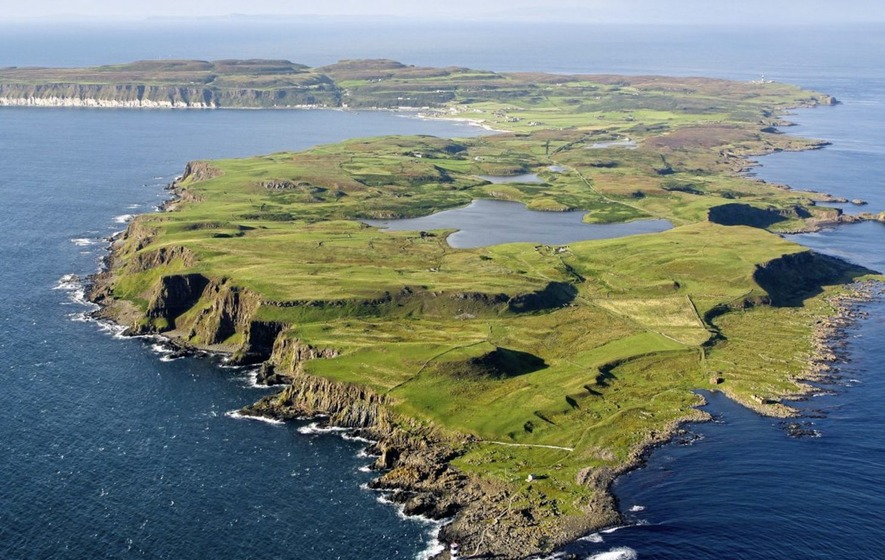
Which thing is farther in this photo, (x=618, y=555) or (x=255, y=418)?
(x=255, y=418)

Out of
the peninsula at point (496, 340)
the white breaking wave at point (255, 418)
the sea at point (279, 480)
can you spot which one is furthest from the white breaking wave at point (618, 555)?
the white breaking wave at point (255, 418)

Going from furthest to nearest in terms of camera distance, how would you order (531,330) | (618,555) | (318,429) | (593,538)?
1. (531,330)
2. (318,429)
3. (593,538)
4. (618,555)

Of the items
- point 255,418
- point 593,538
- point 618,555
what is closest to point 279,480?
point 255,418

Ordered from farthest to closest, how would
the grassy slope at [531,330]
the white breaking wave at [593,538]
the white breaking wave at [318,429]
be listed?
the white breaking wave at [318,429] → the grassy slope at [531,330] → the white breaking wave at [593,538]

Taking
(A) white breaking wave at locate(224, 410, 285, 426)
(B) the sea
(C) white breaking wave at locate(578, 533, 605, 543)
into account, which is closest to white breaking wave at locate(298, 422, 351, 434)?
(B) the sea

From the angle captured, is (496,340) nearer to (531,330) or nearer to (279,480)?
(531,330)

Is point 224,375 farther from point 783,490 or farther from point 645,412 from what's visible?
point 783,490

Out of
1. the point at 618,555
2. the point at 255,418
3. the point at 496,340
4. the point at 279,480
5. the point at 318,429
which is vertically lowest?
the point at 618,555

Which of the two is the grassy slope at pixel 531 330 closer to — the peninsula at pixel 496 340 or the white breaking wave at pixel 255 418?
the peninsula at pixel 496 340
